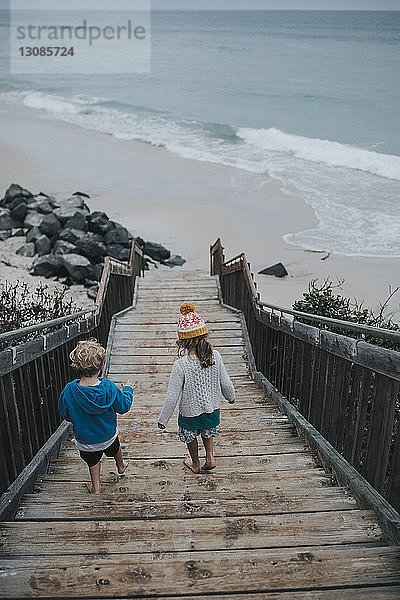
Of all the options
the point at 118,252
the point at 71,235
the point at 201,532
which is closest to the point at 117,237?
the point at 118,252

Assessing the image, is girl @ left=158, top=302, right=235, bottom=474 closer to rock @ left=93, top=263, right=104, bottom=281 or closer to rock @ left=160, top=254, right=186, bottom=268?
rock @ left=93, top=263, right=104, bottom=281

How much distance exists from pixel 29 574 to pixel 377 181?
2434 cm

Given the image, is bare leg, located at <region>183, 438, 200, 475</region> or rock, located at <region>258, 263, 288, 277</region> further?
rock, located at <region>258, 263, 288, 277</region>

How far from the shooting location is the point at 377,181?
24.0 meters

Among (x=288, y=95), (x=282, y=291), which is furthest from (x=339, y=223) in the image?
(x=288, y=95)

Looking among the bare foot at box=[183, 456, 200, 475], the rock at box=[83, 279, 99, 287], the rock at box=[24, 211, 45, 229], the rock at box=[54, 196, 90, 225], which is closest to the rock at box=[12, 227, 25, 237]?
the rock at box=[24, 211, 45, 229]

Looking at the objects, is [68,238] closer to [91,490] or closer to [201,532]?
[91,490]

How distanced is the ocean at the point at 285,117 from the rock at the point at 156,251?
4.04 meters

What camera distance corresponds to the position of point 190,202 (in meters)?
20.5

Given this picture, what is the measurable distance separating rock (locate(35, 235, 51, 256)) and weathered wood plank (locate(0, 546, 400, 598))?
13.6 metres

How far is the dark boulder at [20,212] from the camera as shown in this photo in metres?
17.4

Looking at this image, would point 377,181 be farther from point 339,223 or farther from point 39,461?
point 39,461

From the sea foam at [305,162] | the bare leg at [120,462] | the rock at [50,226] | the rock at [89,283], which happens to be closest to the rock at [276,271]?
the sea foam at [305,162]

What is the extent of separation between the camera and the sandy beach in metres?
14.6
